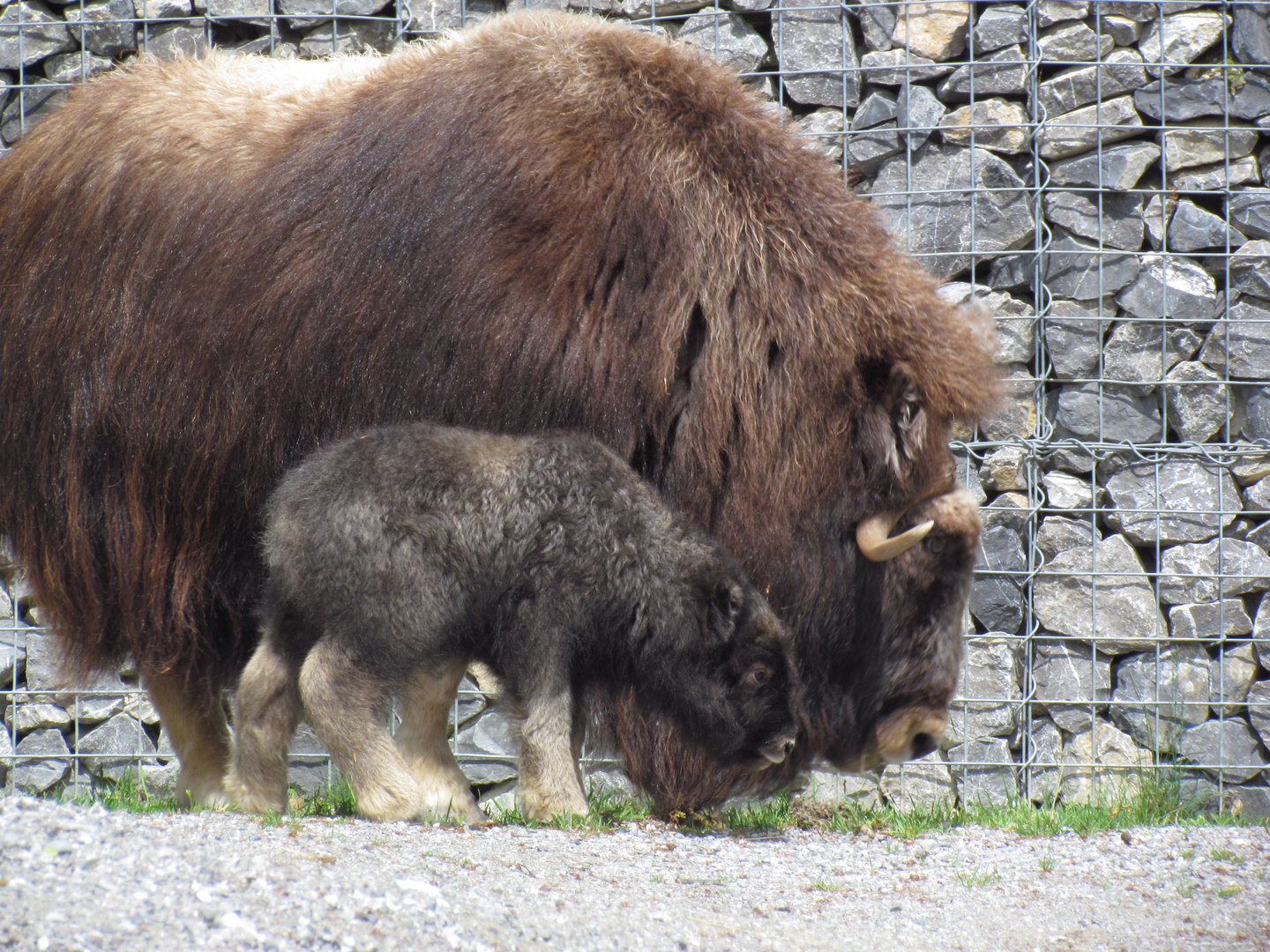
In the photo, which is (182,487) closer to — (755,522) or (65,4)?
(755,522)

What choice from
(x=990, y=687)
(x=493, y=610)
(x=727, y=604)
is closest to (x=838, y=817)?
(x=727, y=604)

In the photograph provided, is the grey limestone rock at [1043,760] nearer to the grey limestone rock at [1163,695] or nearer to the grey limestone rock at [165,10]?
the grey limestone rock at [1163,695]

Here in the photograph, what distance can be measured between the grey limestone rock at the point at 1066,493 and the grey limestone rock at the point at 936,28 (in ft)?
4.24

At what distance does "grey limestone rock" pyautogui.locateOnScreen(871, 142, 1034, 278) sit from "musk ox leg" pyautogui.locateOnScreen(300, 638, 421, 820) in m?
2.35

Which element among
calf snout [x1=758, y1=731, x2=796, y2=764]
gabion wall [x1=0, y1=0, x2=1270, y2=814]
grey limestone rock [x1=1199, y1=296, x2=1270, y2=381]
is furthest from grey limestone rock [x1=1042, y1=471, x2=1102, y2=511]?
calf snout [x1=758, y1=731, x2=796, y2=764]

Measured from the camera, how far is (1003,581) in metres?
3.65

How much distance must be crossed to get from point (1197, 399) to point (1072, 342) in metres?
0.38

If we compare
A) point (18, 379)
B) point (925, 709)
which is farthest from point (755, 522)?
point (18, 379)

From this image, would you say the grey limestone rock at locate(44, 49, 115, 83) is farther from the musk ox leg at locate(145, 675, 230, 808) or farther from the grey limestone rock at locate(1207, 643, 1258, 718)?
the grey limestone rock at locate(1207, 643, 1258, 718)

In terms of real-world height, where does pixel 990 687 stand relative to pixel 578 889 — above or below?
below

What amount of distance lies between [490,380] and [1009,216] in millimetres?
2156

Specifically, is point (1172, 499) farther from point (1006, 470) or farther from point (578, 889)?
point (578, 889)

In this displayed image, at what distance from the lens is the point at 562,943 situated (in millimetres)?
1372

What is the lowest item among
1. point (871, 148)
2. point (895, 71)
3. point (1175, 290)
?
point (1175, 290)
